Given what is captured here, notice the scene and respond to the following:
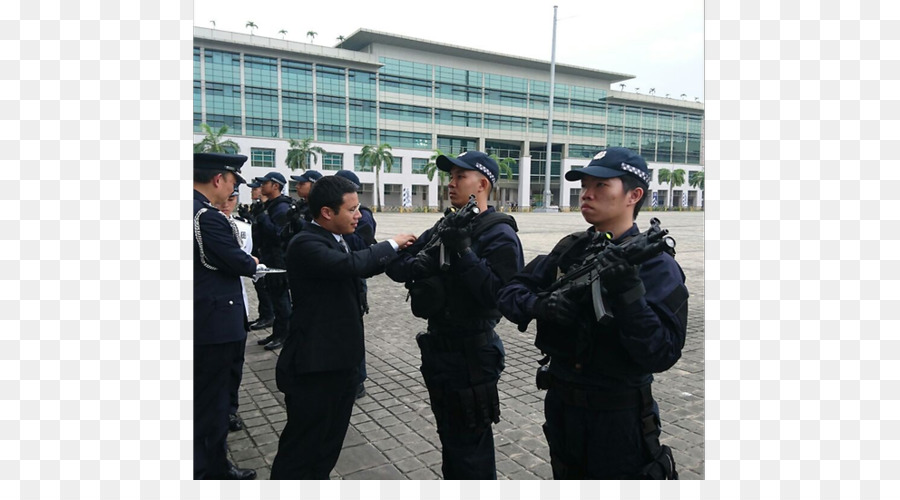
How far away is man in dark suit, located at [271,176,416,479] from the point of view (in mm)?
3012

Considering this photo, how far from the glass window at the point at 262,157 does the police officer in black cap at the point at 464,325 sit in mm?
58075

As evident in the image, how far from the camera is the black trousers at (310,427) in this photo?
9.98ft

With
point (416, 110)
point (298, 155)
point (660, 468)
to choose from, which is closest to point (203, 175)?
point (660, 468)

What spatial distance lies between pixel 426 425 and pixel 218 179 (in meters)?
2.64

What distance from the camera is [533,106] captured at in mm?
73438

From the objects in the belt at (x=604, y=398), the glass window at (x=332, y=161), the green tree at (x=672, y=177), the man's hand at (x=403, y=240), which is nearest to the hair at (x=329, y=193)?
the man's hand at (x=403, y=240)

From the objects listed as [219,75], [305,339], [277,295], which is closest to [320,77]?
[219,75]

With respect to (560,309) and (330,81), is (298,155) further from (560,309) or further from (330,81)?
(560,309)

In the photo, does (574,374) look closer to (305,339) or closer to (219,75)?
(305,339)

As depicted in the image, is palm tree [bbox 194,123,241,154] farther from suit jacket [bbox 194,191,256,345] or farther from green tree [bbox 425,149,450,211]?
suit jacket [bbox 194,191,256,345]

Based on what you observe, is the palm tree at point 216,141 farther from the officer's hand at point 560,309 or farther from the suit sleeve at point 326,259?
the officer's hand at point 560,309

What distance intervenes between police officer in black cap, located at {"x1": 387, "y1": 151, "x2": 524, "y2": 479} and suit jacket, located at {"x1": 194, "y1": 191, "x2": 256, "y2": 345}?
4.14ft

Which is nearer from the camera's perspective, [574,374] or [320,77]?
[574,374]

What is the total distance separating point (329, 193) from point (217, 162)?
3.71ft
